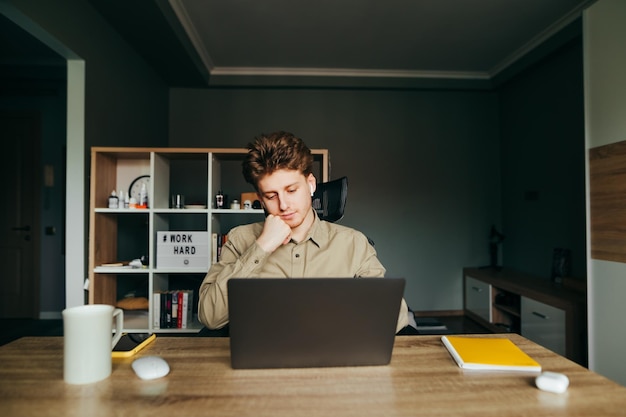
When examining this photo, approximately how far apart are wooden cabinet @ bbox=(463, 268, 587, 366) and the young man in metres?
2.10

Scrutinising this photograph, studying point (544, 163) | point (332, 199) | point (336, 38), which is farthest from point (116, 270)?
point (544, 163)

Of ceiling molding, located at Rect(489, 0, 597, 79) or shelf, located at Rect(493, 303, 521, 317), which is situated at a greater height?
ceiling molding, located at Rect(489, 0, 597, 79)

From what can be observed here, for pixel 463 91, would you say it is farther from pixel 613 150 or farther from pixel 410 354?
pixel 410 354

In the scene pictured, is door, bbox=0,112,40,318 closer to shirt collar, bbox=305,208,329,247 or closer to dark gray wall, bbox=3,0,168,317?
dark gray wall, bbox=3,0,168,317

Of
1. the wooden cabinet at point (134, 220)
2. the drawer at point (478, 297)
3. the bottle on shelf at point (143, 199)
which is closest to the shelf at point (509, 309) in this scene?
the drawer at point (478, 297)

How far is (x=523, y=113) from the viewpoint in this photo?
13.7 feet

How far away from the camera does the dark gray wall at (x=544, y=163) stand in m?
3.38

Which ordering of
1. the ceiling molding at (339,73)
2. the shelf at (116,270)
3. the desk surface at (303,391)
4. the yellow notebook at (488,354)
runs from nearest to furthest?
1. the desk surface at (303,391)
2. the yellow notebook at (488,354)
3. the shelf at (116,270)
4. the ceiling molding at (339,73)

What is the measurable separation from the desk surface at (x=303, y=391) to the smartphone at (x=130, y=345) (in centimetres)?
3

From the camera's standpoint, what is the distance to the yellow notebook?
90cm

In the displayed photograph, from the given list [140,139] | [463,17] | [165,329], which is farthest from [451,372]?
[140,139]

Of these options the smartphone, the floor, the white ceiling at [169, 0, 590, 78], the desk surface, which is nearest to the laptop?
the desk surface

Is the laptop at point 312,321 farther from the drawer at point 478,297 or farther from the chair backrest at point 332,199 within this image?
the drawer at point 478,297

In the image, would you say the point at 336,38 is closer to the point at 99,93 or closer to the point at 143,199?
the point at 99,93
